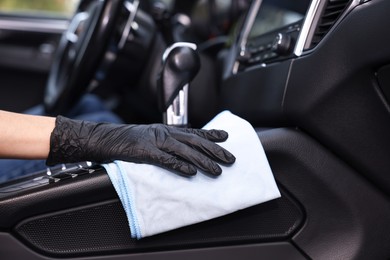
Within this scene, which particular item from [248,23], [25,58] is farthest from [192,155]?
[25,58]

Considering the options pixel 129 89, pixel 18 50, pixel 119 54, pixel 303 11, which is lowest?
pixel 18 50

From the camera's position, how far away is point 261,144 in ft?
2.68

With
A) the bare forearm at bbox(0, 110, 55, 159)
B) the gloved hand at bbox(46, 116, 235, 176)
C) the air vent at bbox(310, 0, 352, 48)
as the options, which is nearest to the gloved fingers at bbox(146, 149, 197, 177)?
the gloved hand at bbox(46, 116, 235, 176)

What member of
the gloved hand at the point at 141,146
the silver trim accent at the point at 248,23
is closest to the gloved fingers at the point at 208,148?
the gloved hand at the point at 141,146

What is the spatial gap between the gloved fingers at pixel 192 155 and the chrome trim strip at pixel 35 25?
1.77 metres

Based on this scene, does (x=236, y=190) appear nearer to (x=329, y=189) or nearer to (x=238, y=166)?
(x=238, y=166)

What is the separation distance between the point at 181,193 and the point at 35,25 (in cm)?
189

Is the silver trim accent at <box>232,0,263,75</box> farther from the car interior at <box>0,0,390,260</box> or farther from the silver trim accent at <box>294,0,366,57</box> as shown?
the silver trim accent at <box>294,0,366,57</box>

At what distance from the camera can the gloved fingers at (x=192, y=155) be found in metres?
0.76

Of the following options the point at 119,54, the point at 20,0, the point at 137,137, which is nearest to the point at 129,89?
the point at 119,54

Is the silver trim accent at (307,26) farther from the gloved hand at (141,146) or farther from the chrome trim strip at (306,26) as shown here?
the gloved hand at (141,146)

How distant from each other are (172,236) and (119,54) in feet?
2.66

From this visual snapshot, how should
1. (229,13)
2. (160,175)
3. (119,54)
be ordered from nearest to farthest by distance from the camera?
(160,175), (119,54), (229,13)

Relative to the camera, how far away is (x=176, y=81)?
0.94 meters
